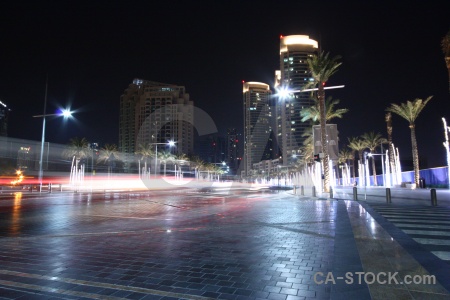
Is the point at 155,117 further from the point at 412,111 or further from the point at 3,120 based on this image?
the point at 412,111

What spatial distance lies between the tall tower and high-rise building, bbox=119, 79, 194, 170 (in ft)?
184

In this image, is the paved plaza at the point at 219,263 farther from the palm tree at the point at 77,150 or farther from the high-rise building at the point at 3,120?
the high-rise building at the point at 3,120

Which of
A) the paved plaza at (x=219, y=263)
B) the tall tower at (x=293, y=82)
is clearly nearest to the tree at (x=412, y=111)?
the paved plaza at (x=219, y=263)

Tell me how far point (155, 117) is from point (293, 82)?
78449 millimetres

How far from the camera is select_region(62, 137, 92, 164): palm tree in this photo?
65.2 m

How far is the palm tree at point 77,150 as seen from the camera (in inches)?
2569

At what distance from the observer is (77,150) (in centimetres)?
6606

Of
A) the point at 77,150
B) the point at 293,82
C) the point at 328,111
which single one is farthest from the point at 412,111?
the point at 293,82

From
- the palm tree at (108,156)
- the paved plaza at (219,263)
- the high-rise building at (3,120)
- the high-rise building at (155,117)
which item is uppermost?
the high-rise building at (155,117)

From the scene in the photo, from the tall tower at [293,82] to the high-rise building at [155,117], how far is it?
56228 mm

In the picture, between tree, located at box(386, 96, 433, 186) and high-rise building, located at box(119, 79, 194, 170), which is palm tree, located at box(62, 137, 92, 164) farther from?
high-rise building, located at box(119, 79, 194, 170)

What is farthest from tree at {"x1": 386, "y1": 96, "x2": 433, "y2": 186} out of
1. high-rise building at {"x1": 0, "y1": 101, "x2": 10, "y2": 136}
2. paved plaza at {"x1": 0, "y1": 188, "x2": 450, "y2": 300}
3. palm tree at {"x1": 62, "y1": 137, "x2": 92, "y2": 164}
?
high-rise building at {"x1": 0, "y1": 101, "x2": 10, "y2": 136}

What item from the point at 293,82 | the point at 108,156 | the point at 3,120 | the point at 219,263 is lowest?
the point at 219,263

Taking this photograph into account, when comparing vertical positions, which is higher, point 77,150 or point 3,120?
point 3,120
